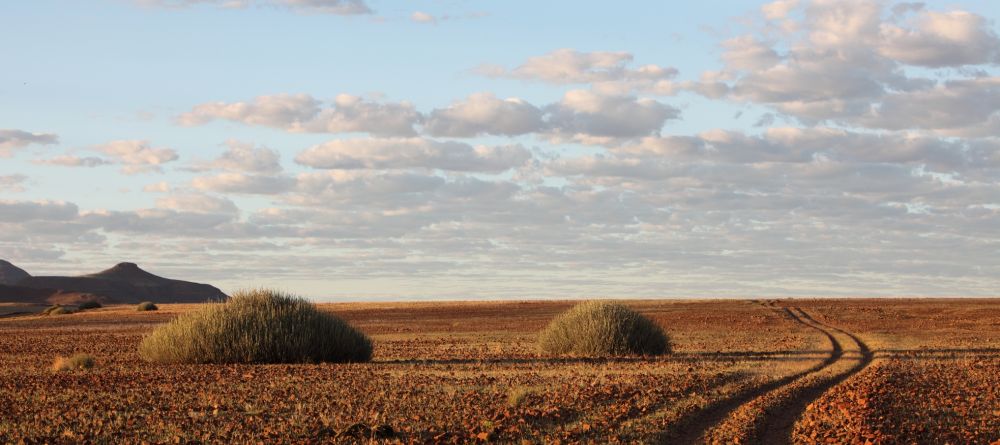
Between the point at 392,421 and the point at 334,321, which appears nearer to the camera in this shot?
the point at 392,421

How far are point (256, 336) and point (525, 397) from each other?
43.7 ft

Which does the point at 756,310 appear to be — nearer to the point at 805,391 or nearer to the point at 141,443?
the point at 805,391

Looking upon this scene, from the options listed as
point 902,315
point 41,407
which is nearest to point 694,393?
point 41,407

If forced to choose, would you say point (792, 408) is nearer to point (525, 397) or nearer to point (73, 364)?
point (525, 397)

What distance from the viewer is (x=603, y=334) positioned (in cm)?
3356

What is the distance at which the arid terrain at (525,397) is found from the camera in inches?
598

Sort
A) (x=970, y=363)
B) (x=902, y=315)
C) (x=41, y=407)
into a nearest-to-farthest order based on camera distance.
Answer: (x=41, y=407) < (x=970, y=363) < (x=902, y=315)

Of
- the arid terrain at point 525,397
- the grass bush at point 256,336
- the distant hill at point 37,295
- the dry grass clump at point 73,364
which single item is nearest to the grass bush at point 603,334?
the arid terrain at point 525,397

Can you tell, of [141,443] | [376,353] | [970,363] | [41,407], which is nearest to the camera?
[141,443]

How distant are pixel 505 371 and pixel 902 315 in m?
50.0

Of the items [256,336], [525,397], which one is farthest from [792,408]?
[256,336]

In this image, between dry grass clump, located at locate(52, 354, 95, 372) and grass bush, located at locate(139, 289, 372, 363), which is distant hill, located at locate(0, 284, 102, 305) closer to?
grass bush, located at locate(139, 289, 372, 363)

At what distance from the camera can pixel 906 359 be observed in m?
30.5

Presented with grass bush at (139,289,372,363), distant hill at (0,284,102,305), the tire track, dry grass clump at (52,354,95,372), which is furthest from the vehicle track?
distant hill at (0,284,102,305)
